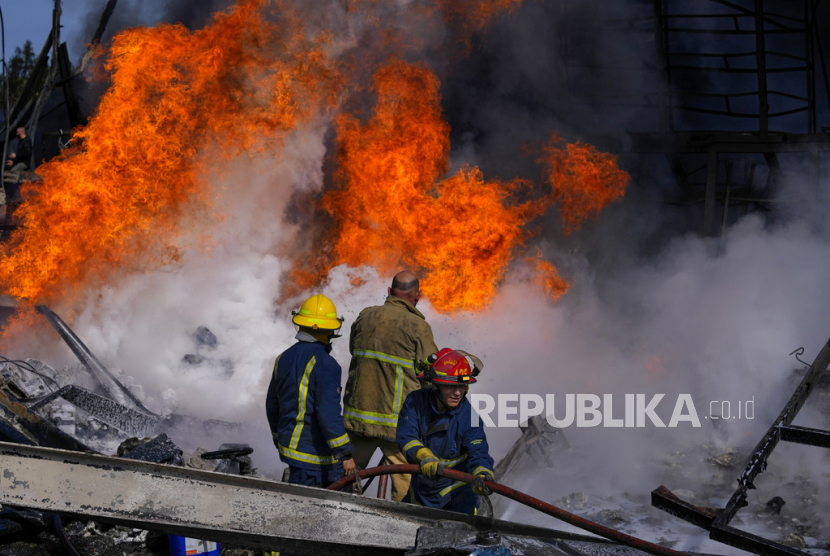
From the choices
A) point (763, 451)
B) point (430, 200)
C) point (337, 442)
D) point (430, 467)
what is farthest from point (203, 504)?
point (430, 200)

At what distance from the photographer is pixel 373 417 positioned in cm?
405

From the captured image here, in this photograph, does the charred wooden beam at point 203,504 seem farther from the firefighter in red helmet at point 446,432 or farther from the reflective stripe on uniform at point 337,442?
the reflective stripe on uniform at point 337,442

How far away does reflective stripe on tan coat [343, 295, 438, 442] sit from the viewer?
403 centimetres

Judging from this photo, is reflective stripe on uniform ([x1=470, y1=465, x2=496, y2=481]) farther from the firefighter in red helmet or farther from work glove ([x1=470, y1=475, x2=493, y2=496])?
work glove ([x1=470, y1=475, x2=493, y2=496])

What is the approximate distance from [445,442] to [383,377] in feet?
3.25

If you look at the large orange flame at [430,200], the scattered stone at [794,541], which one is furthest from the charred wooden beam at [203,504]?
the large orange flame at [430,200]

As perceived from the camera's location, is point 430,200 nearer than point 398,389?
No

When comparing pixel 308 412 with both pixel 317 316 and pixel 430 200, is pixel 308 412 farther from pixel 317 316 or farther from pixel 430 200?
pixel 430 200

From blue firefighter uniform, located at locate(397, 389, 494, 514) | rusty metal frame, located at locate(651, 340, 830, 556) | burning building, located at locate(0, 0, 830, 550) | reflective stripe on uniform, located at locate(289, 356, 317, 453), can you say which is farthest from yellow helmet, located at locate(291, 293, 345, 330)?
burning building, located at locate(0, 0, 830, 550)

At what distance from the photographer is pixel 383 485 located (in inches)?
150

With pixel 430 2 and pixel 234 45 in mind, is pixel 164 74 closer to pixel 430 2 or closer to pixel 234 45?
pixel 234 45

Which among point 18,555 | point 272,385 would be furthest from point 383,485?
point 18,555

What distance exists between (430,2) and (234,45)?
8.08ft

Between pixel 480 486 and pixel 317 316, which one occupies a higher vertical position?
pixel 317 316
